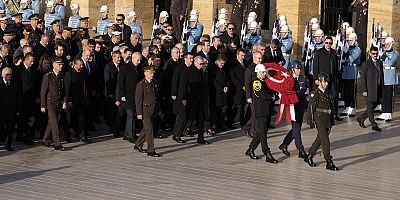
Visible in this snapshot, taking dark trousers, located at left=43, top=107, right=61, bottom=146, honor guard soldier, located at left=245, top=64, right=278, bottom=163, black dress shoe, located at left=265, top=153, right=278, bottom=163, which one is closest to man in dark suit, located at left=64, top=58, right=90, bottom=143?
dark trousers, located at left=43, top=107, right=61, bottom=146

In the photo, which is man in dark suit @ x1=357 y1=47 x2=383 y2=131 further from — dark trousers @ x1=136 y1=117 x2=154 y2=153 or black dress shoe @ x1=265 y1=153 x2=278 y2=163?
dark trousers @ x1=136 y1=117 x2=154 y2=153

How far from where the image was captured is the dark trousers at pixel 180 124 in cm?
1842

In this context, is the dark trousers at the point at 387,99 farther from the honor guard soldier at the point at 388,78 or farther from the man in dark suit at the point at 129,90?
the man in dark suit at the point at 129,90

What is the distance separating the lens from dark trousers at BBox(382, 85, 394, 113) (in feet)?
69.0

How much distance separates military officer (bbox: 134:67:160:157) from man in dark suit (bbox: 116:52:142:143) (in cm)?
109

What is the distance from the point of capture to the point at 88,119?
19.3m

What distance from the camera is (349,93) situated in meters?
22.0

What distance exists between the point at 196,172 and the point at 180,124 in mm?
2855

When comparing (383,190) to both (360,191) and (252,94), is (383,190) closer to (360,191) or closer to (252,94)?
(360,191)

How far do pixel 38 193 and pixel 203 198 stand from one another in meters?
2.09

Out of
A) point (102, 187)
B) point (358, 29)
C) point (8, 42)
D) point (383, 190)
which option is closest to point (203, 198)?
point (102, 187)

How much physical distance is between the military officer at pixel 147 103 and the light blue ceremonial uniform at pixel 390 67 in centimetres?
570

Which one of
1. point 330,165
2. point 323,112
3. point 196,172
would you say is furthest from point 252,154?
point 196,172

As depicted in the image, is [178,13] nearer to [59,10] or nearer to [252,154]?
[59,10]
